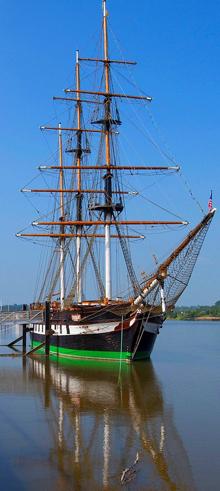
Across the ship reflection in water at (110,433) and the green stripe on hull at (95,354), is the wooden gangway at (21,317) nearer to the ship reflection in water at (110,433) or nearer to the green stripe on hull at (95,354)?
the green stripe on hull at (95,354)

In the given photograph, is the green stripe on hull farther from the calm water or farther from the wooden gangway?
the wooden gangway

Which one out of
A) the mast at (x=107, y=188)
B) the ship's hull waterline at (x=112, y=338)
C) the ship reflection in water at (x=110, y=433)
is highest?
the mast at (x=107, y=188)

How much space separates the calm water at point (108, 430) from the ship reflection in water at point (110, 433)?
0.02m

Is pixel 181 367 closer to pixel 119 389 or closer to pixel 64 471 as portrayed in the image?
pixel 119 389

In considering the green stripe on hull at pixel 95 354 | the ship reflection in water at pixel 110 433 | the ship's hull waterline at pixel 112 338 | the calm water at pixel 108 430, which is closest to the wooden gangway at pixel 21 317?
the green stripe on hull at pixel 95 354

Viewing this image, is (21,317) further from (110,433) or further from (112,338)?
(110,433)

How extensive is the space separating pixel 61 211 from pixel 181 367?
836 inches

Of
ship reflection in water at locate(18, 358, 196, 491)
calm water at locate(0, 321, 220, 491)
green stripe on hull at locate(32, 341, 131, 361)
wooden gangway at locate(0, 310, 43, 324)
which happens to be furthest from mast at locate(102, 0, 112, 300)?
ship reflection in water at locate(18, 358, 196, 491)

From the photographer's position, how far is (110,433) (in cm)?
1460

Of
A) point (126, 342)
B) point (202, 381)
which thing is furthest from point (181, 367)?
point (202, 381)

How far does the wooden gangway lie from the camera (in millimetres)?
39906

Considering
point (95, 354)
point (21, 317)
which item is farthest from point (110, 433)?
point (21, 317)

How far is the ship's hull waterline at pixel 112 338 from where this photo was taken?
98.9ft

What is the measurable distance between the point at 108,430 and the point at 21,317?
1048 inches
